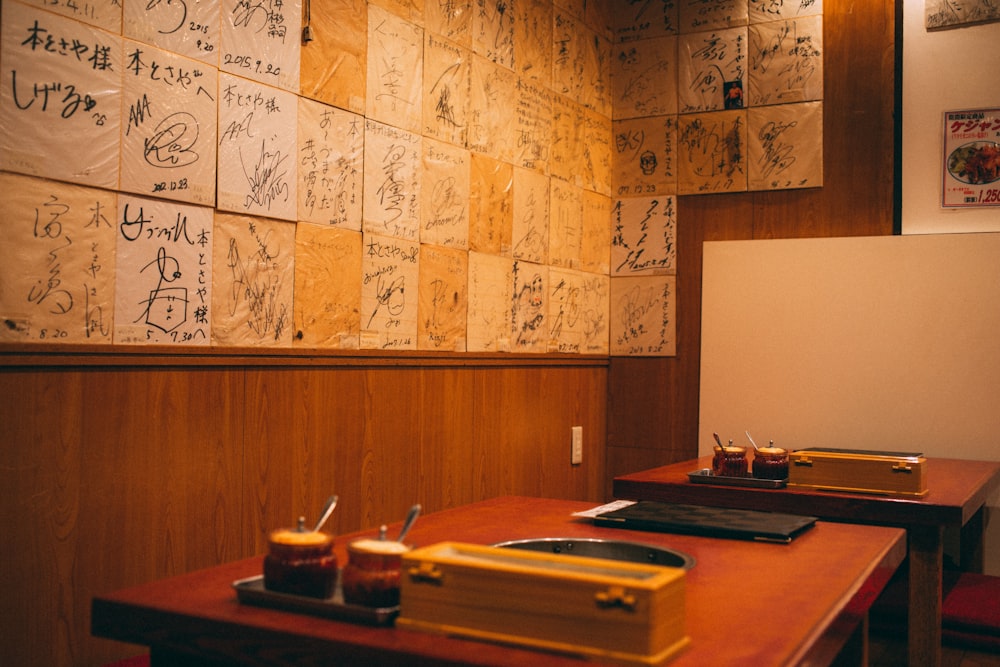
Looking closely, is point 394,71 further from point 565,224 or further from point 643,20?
point 643,20

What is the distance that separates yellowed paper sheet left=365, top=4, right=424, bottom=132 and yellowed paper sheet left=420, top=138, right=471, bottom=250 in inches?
5.8

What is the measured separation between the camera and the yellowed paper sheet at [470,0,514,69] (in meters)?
3.70

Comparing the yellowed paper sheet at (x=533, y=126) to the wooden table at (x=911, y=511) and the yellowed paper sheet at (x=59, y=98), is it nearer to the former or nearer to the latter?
the wooden table at (x=911, y=511)

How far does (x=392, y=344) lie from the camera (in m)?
3.22

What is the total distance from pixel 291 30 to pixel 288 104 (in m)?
0.22

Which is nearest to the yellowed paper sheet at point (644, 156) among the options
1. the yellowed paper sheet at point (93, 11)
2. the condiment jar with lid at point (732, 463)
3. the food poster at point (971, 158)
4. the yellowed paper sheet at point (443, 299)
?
the food poster at point (971, 158)

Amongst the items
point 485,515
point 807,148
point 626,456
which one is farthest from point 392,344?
point 807,148

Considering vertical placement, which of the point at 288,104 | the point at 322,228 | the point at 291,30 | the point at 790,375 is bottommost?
the point at 790,375

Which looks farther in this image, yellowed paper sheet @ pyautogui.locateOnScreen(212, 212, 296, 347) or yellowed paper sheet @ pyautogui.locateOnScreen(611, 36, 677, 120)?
yellowed paper sheet @ pyautogui.locateOnScreen(611, 36, 677, 120)

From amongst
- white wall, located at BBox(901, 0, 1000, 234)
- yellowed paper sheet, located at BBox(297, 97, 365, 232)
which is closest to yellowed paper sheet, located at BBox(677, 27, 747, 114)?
white wall, located at BBox(901, 0, 1000, 234)

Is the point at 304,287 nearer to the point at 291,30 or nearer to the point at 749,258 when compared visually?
the point at 291,30

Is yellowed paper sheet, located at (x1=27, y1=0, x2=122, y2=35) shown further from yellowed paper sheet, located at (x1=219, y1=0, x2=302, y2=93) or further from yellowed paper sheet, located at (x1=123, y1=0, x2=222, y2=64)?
yellowed paper sheet, located at (x1=219, y1=0, x2=302, y2=93)

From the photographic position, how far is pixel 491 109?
3.79 metres

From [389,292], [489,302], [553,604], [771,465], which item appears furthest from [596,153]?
[553,604]
